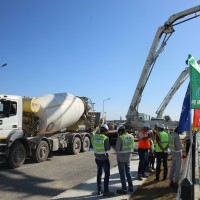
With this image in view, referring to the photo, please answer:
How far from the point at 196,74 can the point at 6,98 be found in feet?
26.4

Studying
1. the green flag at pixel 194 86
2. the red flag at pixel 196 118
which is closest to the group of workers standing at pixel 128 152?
the green flag at pixel 194 86

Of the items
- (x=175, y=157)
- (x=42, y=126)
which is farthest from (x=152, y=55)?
(x=175, y=157)

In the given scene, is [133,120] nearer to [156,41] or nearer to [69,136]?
[156,41]

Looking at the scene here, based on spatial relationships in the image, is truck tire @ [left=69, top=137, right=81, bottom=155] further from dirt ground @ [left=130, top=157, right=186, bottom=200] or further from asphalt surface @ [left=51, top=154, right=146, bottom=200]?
dirt ground @ [left=130, top=157, right=186, bottom=200]

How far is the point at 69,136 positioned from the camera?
18312 mm

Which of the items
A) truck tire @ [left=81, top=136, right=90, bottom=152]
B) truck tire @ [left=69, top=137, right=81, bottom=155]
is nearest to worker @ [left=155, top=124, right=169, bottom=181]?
truck tire @ [left=69, top=137, right=81, bottom=155]

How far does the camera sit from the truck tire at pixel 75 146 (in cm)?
1816

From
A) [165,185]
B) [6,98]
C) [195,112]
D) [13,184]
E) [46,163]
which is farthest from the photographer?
[46,163]

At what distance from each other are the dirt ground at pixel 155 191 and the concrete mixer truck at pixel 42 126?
579cm

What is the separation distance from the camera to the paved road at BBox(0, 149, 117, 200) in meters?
9.16

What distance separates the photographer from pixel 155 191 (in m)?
8.94

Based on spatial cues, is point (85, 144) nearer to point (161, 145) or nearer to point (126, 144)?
point (161, 145)

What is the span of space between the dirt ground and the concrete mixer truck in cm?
579

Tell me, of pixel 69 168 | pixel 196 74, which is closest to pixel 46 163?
pixel 69 168
